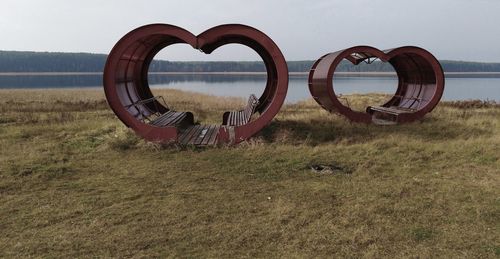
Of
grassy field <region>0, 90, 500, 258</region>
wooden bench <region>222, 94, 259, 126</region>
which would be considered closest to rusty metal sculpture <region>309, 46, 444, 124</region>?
grassy field <region>0, 90, 500, 258</region>

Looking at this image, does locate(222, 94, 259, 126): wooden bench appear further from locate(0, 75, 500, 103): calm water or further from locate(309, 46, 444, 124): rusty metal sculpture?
locate(0, 75, 500, 103): calm water

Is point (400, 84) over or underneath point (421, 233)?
over

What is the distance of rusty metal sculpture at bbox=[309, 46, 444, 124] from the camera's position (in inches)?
531

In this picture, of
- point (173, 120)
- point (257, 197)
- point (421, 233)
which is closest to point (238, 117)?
point (173, 120)

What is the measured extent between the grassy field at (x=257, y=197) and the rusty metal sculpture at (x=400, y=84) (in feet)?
7.68

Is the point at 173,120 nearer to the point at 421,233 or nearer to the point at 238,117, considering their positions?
the point at 238,117

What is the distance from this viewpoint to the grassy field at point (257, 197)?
487 centimetres

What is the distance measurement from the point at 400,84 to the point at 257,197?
42.6 ft

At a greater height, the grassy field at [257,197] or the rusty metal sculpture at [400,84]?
the rusty metal sculpture at [400,84]

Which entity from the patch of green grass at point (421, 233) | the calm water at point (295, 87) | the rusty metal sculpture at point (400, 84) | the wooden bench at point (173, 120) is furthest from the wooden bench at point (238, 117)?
the calm water at point (295, 87)

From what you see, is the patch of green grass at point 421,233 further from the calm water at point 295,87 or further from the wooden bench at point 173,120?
the calm water at point 295,87

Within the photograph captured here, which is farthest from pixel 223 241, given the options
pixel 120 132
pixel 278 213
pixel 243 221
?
pixel 120 132

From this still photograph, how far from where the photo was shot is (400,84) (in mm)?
17656

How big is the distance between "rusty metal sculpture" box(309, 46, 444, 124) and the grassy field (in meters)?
2.34
